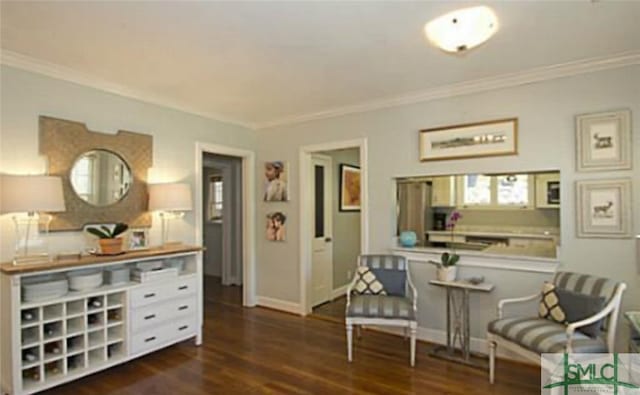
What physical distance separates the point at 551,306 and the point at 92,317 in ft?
11.8

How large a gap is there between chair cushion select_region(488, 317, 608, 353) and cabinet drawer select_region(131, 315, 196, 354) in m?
2.66

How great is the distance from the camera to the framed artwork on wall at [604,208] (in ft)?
9.25

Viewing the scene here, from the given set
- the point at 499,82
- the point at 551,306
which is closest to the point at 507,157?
the point at 499,82

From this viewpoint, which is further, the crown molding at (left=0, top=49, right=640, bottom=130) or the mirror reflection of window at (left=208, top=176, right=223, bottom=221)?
the mirror reflection of window at (left=208, top=176, right=223, bottom=221)

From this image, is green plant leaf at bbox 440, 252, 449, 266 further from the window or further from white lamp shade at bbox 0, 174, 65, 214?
white lamp shade at bbox 0, 174, 65, 214

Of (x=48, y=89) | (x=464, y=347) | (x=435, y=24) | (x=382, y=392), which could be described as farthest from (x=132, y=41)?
(x=464, y=347)

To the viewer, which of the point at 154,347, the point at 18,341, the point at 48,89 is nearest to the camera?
the point at 18,341

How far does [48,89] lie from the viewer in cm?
306

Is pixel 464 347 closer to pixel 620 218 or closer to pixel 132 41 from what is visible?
pixel 620 218

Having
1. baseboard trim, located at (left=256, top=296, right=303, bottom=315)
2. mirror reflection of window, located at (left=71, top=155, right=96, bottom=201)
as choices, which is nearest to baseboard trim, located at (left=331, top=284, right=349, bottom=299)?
baseboard trim, located at (left=256, top=296, right=303, bottom=315)

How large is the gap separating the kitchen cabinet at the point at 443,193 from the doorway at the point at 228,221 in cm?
247

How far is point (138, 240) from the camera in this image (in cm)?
349

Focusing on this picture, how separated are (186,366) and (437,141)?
3.07 metres

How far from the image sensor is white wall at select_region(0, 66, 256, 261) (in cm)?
284
